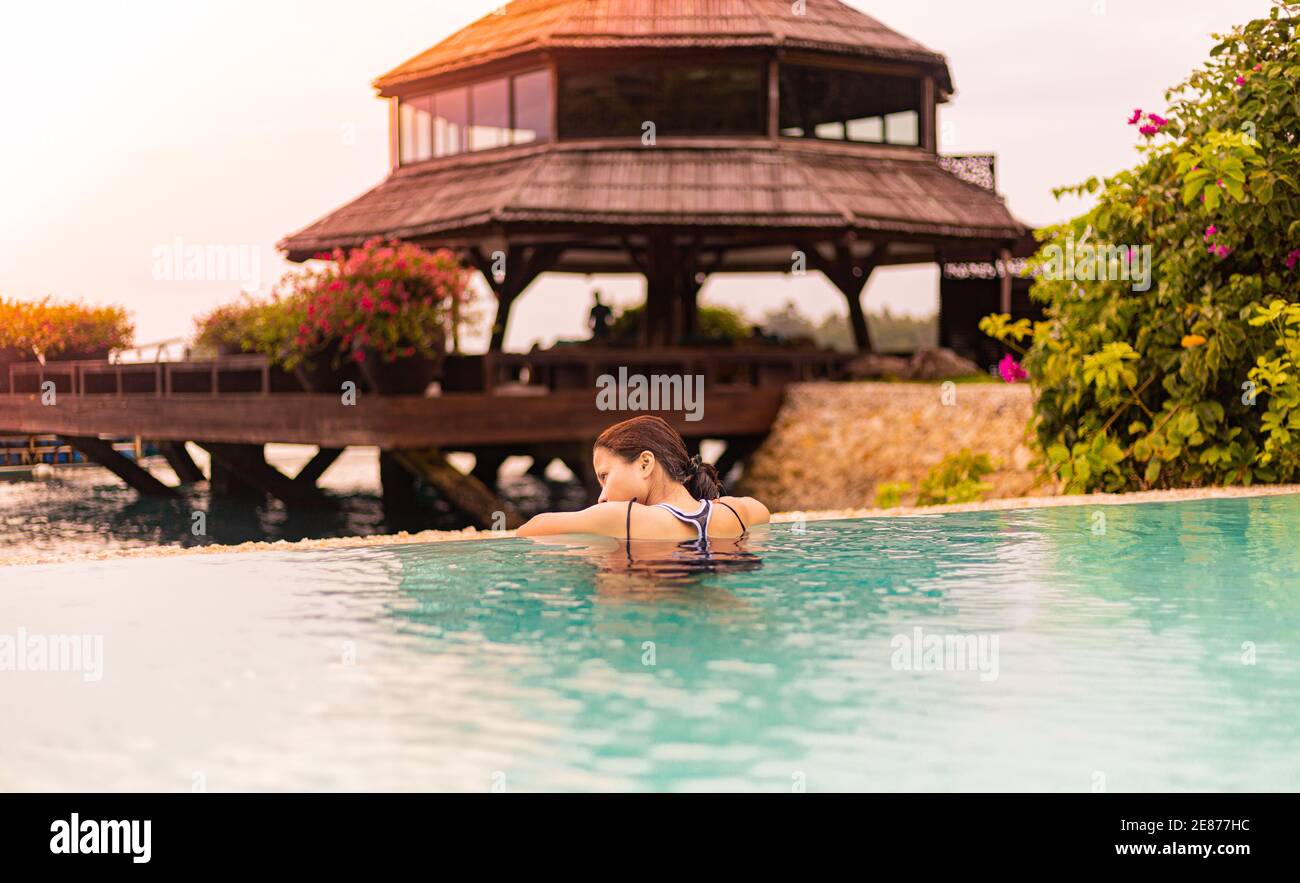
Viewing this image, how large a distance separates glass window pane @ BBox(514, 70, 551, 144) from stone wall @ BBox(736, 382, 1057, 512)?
6.50m

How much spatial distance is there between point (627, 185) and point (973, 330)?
8667 millimetres

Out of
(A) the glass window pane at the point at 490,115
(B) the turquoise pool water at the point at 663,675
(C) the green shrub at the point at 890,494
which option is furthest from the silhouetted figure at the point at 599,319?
(B) the turquoise pool water at the point at 663,675

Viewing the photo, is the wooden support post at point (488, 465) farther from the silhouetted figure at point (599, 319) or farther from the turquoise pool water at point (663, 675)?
the turquoise pool water at point (663, 675)

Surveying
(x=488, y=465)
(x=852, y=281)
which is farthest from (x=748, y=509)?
(x=488, y=465)

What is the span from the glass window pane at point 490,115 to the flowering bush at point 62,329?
7852mm

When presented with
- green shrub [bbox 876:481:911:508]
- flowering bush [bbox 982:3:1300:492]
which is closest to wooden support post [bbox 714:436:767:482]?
green shrub [bbox 876:481:911:508]

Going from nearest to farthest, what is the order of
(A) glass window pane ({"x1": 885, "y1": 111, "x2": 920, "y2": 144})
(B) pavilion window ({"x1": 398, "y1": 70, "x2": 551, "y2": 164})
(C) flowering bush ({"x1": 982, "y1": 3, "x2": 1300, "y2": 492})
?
(C) flowering bush ({"x1": 982, "y1": 3, "x2": 1300, "y2": 492})
(B) pavilion window ({"x1": 398, "y1": 70, "x2": 551, "y2": 164})
(A) glass window pane ({"x1": 885, "y1": 111, "x2": 920, "y2": 144})

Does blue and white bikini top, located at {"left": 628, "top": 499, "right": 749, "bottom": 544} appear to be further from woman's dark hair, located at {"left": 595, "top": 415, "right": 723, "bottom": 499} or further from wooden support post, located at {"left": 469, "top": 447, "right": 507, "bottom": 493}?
wooden support post, located at {"left": 469, "top": 447, "right": 507, "bottom": 493}

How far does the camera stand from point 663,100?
22672mm

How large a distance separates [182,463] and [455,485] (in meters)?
10.4

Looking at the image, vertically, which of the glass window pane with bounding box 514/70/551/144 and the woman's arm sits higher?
the glass window pane with bounding box 514/70/551/144

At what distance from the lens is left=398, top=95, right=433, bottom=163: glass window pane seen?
25.1m
